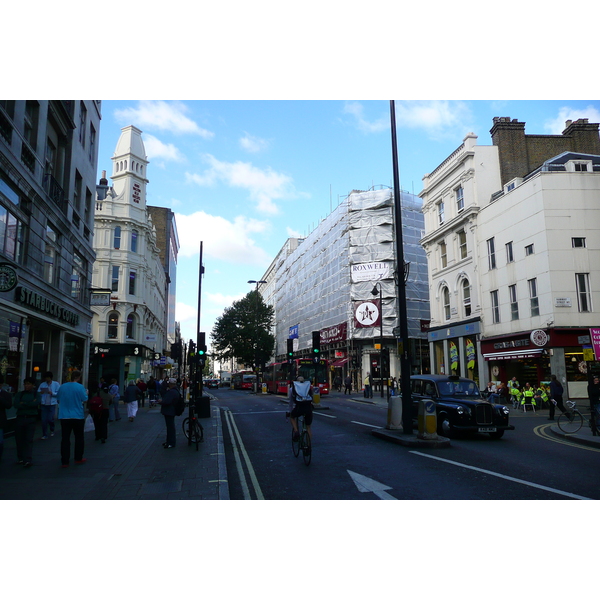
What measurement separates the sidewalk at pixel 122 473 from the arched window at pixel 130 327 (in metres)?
29.3

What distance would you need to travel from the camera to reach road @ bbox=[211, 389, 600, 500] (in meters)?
7.38

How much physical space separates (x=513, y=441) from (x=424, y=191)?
2824 centimetres

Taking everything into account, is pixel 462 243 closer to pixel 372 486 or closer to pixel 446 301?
pixel 446 301

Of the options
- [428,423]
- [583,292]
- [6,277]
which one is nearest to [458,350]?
[583,292]

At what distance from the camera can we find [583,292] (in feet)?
84.2

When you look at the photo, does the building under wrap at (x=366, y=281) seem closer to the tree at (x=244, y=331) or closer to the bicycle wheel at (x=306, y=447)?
the tree at (x=244, y=331)

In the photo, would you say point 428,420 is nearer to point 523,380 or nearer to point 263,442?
point 263,442

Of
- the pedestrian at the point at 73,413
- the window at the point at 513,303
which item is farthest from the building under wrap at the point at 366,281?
the pedestrian at the point at 73,413

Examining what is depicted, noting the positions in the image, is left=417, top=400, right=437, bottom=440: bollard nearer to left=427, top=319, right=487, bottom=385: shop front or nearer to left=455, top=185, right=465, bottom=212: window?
left=427, top=319, right=487, bottom=385: shop front

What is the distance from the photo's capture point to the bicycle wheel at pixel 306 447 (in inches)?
384

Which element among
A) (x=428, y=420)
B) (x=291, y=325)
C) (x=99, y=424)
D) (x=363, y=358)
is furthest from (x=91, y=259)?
(x=291, y=325)

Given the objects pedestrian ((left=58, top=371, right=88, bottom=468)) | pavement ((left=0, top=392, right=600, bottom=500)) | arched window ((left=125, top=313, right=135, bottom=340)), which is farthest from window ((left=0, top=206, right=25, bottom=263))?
arched window ((left=125, top=313, right=135, bottom=340))

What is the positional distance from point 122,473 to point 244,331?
60.0 metres

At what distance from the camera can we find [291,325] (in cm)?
7044
